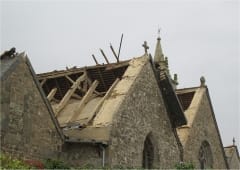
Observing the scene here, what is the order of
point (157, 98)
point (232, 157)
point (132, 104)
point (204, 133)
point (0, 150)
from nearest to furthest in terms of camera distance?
point (0, 150) < point (132, 104) < point (157, 98) < point (204, 133) < point (232, 157)

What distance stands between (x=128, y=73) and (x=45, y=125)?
19.0 ft

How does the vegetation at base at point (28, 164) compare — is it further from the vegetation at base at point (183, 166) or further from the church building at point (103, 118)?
the vegetation at base at point (183, 166)

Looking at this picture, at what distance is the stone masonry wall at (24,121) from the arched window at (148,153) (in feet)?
16.9

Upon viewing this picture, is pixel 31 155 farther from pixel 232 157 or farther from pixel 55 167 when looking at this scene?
pixel 232 157

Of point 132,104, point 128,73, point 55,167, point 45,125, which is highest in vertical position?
point 128,73

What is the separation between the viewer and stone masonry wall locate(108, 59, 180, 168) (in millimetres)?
21625

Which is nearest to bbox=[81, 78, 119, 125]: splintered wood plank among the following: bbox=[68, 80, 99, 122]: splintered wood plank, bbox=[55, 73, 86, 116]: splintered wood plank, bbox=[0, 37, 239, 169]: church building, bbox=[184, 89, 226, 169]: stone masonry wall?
bbox=[0, 37, 239, 169]: church building

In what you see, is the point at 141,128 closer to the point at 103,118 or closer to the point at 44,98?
the point at 103,118

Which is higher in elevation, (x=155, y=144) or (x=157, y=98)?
(x=157, y=98)

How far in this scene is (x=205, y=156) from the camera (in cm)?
2977

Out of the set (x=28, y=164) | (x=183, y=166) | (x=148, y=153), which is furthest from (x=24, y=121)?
(x=183, y=166)

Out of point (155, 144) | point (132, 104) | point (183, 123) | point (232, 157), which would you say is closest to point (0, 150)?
point (132, 104)

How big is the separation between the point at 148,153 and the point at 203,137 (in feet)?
20.0

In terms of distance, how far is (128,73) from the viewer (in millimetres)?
24016
